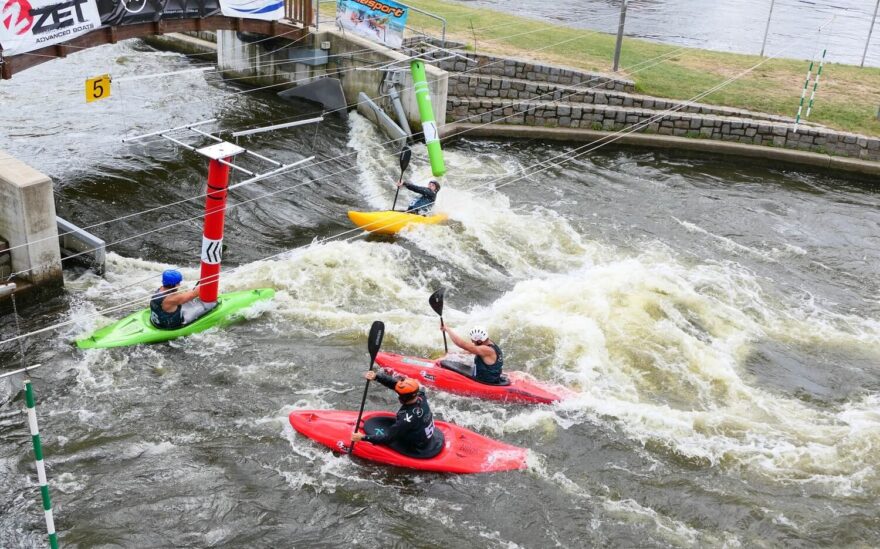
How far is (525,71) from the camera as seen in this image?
18562mm

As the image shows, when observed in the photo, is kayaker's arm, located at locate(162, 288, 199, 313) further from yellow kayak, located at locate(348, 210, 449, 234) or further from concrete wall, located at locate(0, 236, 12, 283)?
yellow kayak, located at locate(348, 210, 449, 234)

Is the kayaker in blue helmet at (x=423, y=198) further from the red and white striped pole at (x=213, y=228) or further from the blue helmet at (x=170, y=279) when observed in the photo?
the blue helmet at (x=170, y=279)

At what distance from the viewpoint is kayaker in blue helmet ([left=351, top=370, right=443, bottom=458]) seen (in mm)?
7531

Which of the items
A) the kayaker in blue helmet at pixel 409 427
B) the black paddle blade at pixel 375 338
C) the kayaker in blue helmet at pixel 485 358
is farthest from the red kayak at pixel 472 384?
the black paddle blade at pixel 375 338

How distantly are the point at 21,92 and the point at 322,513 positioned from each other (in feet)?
48.8

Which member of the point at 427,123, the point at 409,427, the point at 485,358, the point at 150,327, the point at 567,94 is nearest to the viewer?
the point at 409,427

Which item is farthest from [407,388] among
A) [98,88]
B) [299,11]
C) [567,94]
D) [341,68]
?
[299,11]

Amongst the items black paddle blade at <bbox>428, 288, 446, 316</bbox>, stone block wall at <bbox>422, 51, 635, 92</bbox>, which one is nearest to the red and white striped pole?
black paddle blade at <bbox>428, 288, 446, 316</bbox>

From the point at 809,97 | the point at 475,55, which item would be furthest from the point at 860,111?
the point at 475,55

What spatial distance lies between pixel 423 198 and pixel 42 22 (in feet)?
21.2

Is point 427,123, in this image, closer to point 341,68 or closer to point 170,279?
point 341,68

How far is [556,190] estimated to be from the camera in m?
15.3

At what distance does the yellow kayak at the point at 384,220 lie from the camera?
12.8m

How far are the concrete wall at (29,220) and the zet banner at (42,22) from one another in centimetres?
261
